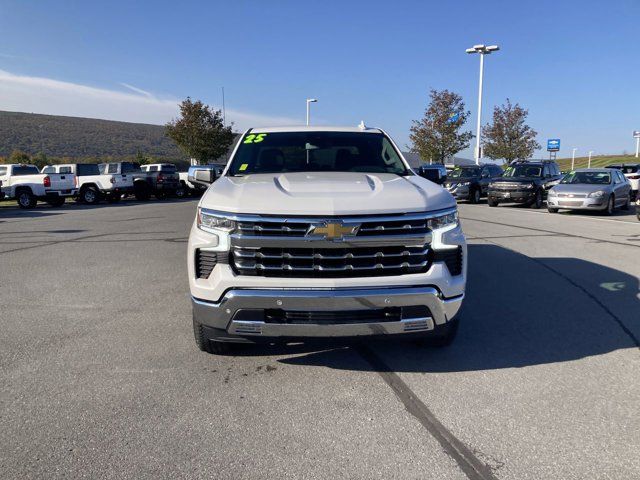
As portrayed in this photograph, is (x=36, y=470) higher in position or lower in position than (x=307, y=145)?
lower

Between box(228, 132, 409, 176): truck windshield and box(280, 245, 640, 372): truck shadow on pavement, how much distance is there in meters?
1.79

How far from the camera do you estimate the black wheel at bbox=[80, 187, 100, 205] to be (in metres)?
25.1

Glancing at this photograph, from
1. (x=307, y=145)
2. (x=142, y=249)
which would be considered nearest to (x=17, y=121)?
(x=142, y=249)

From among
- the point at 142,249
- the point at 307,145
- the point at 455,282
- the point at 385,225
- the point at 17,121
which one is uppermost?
the point at 17,121

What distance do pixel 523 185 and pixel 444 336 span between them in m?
18.2

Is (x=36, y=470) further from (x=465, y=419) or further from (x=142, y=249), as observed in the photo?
(x=142, y=249)

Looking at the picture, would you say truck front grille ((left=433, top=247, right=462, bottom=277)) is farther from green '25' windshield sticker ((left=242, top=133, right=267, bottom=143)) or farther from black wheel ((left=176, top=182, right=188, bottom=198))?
black wheel ((left=176, top=182, right=188, bottom=198))

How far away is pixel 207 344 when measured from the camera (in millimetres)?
4082

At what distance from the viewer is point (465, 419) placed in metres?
3.24

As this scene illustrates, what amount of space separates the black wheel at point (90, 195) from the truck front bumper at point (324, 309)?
24.0m

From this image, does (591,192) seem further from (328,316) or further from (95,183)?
(95,183)

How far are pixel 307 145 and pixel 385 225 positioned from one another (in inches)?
88.0

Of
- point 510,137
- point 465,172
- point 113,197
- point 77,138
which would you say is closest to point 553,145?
point 510,137

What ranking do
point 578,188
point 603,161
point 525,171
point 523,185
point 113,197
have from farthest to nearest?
point 603,161
point 113,197
point 525,171
point 523,185
point 578,188
